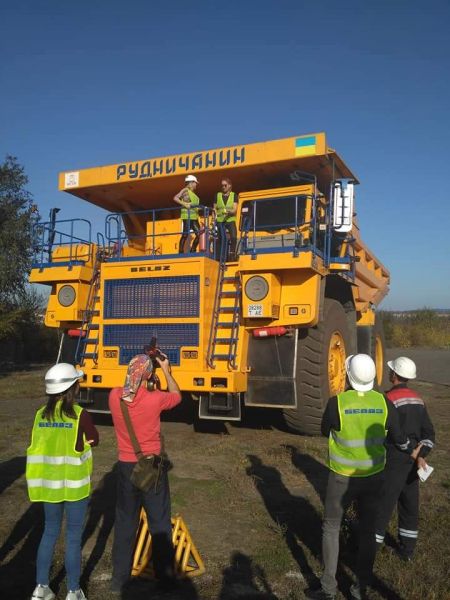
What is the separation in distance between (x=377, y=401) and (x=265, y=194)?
18.7ft

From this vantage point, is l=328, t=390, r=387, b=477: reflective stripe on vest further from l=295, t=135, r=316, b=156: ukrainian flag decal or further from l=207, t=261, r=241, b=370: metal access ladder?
l=295, t=135, r=316, b=156: ukrainian flag decal

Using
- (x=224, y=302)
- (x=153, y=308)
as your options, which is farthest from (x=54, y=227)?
(x=224, y=302)

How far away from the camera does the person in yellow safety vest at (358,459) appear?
3.60 m

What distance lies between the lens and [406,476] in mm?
4266

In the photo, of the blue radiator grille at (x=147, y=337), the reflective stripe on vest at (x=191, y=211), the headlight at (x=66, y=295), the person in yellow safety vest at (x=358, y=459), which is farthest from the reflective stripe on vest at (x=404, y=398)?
the headlight at (x=66, y=295)

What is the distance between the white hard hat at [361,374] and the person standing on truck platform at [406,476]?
22.2 inches

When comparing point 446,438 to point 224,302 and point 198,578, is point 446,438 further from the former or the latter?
point 198,578

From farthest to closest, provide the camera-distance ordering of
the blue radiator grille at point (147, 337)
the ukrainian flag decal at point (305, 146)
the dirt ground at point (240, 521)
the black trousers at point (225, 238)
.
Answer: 1. the black trousers at point (225, 238)
2. the ukrainian flag decal at point (305, 146)
3. the blue radiator grille at point (147, 337)
4. the dirt ground at point (240, 521)

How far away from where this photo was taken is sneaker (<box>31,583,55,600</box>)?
3.36 m

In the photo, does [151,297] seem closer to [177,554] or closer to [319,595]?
[177,554]

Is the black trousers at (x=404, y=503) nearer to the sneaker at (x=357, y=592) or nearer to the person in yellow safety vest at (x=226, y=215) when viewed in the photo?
the sneaker at (x=357, y=592)

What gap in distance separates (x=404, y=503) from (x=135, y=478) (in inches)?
85.3

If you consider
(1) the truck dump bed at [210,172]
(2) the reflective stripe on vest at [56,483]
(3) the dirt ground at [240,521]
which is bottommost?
(3) the dirt ground at [240,521]

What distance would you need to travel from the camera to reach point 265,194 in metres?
8.91
